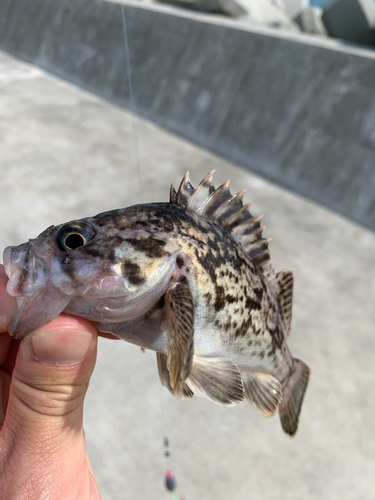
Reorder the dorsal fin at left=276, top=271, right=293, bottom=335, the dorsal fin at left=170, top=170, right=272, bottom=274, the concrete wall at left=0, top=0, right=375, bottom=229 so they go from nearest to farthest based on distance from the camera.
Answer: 1. the dorsal fin at left=170, top=170, right=272, bottom=274
2. the dorsal fin at left=276, top=271, right=293, bottom=335
3. the concrete wall at left=0, top=0, right=375, bottom=229

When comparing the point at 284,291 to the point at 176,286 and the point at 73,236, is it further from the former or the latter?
the point at 73,236

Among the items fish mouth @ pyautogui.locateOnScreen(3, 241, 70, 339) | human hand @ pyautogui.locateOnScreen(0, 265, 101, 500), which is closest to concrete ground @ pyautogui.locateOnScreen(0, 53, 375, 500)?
human hand @ pyautogui.locateOnScreen(0, 265, 101, 500)

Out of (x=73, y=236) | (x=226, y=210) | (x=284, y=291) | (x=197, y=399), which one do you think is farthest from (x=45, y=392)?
(x=197, y=399)

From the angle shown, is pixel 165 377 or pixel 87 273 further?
pixel 165 377

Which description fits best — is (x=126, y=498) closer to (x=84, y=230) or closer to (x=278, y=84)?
(x=84, y=230)

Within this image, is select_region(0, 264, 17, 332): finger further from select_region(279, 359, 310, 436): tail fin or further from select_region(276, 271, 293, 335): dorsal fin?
select_region(279, 359, 310, 436): tail fin

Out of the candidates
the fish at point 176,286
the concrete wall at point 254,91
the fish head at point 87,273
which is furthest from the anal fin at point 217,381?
the concrete wall at point 254,91

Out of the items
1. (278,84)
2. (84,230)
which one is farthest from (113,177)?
(84,230)
